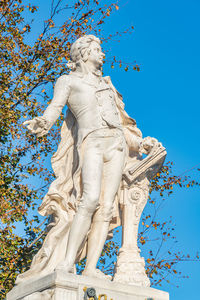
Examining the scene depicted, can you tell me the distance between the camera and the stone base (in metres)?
6.96

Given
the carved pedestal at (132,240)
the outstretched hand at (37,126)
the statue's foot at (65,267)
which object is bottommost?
the statue's foot at (65,267)

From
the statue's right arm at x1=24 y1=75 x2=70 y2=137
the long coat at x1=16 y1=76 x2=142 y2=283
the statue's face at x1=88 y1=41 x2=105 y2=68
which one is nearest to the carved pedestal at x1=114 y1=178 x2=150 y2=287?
the long coat at x1=16 y1=76 x2=142 y2=283

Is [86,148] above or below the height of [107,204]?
above

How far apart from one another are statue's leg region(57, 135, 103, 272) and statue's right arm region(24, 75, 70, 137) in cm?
60

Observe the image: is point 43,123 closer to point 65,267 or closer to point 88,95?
point 88,95

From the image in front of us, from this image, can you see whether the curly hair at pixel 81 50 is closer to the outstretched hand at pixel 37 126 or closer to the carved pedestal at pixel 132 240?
the outstretched hand at pixel 37 126

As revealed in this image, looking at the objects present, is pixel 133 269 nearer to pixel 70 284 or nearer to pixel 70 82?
pixel 70 284

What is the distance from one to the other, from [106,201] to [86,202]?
38 cm

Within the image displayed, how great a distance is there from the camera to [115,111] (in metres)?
8.46

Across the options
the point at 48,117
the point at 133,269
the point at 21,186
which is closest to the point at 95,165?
the point at 48,117

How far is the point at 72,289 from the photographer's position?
702cm

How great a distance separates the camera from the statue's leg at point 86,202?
24.6ft

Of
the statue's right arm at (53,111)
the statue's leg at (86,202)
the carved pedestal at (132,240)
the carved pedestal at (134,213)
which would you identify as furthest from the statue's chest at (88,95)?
the carved pedestal at (132,240)

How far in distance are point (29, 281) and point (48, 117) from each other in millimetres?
2002
